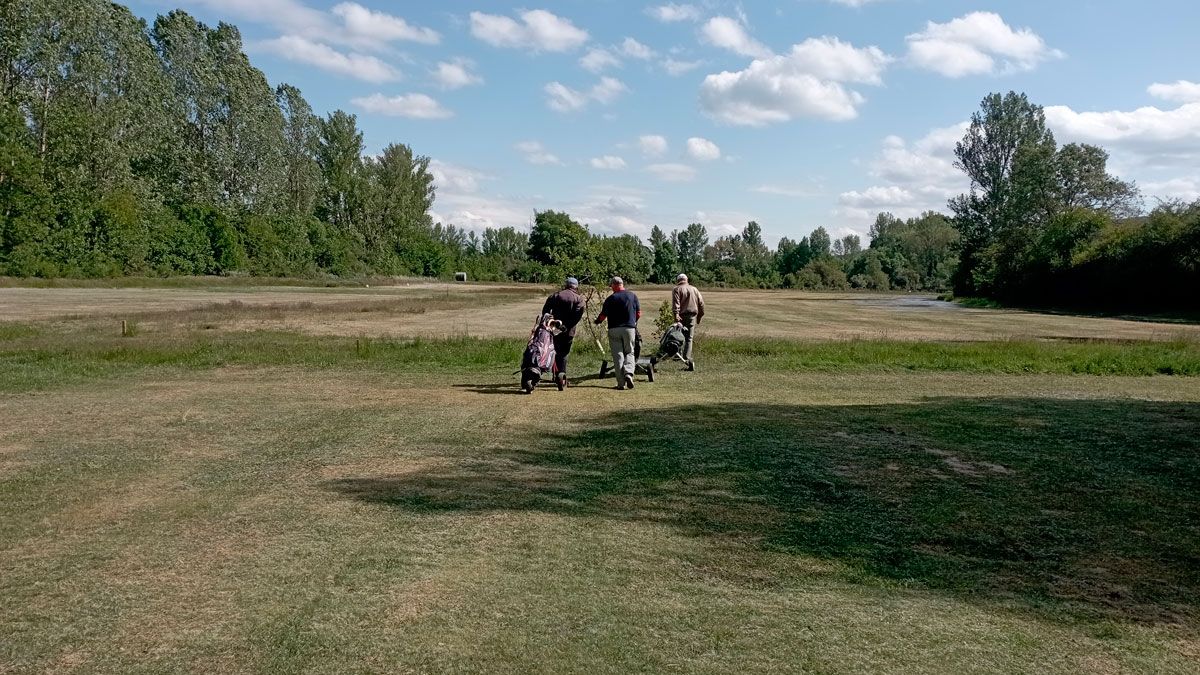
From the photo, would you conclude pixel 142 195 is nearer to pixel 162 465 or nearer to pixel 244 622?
pixel 162 465

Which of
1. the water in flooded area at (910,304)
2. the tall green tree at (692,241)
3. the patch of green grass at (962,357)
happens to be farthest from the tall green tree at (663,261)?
the patch of green grass at (962,357)

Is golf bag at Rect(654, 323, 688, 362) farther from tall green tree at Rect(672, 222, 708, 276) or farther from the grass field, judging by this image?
tall green tree at Rect(672, 222, 708, 276)

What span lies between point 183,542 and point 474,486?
8.05 feet

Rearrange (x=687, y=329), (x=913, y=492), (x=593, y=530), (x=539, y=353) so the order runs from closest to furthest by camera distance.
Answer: (x=593, y=530) < (x=913, y=492) < (x=539, y=353) < (x=687, y=329)

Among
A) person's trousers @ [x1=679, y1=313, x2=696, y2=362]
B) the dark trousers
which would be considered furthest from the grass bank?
the dark trousers

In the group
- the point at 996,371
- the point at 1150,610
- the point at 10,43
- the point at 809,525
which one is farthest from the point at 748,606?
the point at 10,43

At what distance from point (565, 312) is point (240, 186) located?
70392 mm

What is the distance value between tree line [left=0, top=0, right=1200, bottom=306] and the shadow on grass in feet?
44.1

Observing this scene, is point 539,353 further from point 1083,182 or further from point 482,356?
point 1083,182

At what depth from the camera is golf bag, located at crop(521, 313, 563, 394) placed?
1326 cm

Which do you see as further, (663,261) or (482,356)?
(663,261)

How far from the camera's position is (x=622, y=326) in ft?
44.9

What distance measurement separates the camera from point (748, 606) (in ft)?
15.0

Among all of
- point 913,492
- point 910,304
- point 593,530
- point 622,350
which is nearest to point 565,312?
point 622,350
